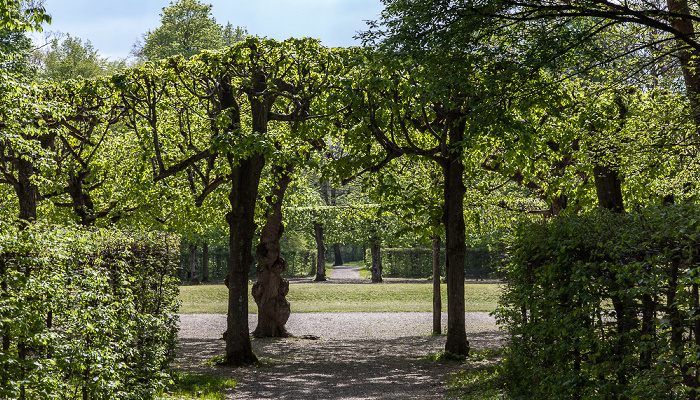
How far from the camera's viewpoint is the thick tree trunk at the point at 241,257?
38.2 feet

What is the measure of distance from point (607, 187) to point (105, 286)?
35.9 feet

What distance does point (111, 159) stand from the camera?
15742 mm

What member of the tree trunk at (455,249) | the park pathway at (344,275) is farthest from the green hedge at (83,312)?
the park pathway at (344,275)

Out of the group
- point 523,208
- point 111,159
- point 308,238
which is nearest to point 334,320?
point 523,208

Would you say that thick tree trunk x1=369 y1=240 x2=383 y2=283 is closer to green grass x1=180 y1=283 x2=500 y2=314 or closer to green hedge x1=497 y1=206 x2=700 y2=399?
green grass x1=180 y1=283 x2=500 y2=314

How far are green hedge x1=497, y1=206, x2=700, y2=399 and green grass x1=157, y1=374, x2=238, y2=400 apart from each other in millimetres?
4627

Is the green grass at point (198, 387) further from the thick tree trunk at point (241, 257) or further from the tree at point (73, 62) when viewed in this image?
the tree at point (73, 62)

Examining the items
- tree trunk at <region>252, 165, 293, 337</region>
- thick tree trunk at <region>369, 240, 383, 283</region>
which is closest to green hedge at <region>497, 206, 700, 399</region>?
tree trunk at <region>252, 165, 293, 337</region>

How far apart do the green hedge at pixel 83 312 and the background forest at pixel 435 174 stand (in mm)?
30

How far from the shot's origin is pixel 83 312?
5992 millimetres

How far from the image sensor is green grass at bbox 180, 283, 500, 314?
25.5 m

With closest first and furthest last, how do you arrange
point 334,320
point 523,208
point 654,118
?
point 654,118 < point 523,208 < point 334,320

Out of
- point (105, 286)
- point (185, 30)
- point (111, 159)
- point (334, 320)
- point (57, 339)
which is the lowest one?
point (334, 320)

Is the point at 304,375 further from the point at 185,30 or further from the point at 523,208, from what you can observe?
the point at 185,30
